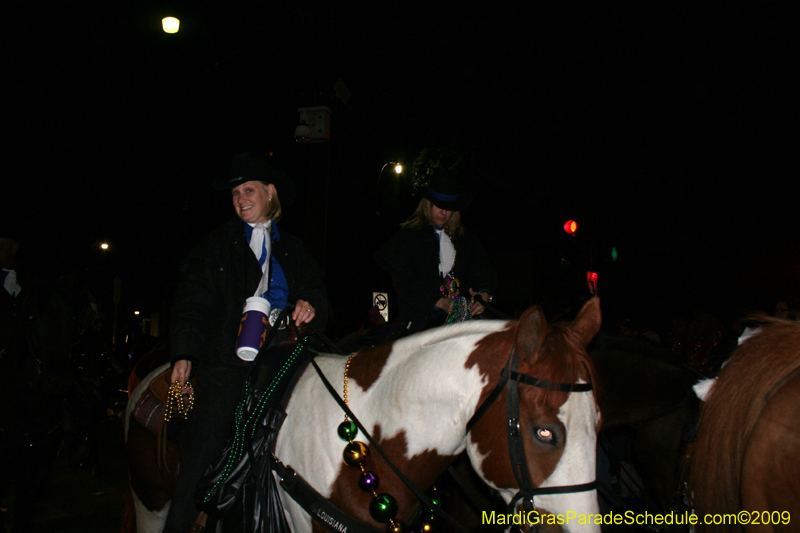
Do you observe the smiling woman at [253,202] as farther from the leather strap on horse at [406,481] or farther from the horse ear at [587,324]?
the horse ear at [587,324]

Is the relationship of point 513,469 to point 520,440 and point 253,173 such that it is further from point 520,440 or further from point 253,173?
point 253,173

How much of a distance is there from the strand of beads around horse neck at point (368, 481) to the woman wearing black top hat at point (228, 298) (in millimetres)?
700

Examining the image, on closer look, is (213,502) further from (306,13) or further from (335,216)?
(335,216)

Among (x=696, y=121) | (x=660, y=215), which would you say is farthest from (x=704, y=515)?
(x=660, y=215)

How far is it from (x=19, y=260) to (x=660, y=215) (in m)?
14.1

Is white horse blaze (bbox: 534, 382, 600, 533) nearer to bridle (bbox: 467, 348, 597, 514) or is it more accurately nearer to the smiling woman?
bridle (bbox: 467, 348, 597, 514)

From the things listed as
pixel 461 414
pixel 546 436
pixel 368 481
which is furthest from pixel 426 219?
pixel 546 436

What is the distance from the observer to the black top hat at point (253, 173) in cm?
309

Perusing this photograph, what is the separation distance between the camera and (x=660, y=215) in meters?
14.4

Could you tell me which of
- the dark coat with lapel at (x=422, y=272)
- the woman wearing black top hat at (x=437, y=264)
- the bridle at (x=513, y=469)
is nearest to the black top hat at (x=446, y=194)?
the woman wearing black top hat at (x=437, y=264)

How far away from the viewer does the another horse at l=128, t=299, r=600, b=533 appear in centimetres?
196

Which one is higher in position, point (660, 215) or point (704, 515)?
point (660, 215)

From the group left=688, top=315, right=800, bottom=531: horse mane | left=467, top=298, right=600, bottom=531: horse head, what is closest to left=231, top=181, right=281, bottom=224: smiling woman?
left=467, top=298, right=600, bottom=531: horse head

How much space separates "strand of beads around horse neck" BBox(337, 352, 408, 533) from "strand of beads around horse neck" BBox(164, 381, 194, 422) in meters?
1.01
